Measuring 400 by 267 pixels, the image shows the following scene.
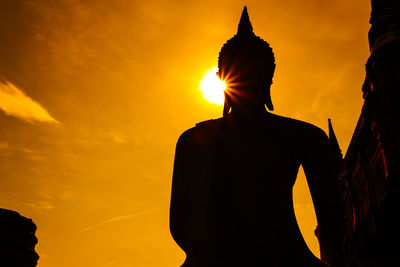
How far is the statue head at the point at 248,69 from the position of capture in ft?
8.81

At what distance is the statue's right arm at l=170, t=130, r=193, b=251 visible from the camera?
2456mm

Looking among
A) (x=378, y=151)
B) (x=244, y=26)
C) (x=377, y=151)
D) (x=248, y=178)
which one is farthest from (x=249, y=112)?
(x=377, y=151)

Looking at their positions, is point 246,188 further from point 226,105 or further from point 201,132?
point 226,105

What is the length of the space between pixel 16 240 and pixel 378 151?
22.6 metres

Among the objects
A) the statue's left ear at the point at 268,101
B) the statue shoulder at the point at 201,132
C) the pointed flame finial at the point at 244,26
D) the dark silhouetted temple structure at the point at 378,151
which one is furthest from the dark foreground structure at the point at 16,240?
the dark silhouetted temple structure at the point at 378,151

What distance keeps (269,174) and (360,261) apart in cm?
2219

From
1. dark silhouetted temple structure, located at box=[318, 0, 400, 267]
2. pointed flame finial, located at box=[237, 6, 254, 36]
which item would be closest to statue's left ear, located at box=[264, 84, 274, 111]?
pointed flame finial, located at box=[237, 6, 254, 36]

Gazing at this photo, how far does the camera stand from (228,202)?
93.4 inches

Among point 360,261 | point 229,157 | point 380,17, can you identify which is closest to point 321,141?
point 229,157

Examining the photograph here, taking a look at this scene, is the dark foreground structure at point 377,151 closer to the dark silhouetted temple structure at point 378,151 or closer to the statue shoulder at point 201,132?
the dark silhouetted temple structure at point 378,151

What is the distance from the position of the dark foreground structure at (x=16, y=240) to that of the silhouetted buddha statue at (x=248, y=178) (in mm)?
3023

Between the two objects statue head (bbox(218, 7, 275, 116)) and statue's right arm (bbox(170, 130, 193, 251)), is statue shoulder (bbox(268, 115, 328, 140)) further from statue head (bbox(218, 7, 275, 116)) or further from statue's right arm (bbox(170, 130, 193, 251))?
statue's right arm (bbox(170, 130, 193, 251))

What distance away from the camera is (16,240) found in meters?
4.78

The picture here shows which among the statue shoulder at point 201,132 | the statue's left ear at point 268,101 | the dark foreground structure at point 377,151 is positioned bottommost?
the statue shoulder at point 201,132
